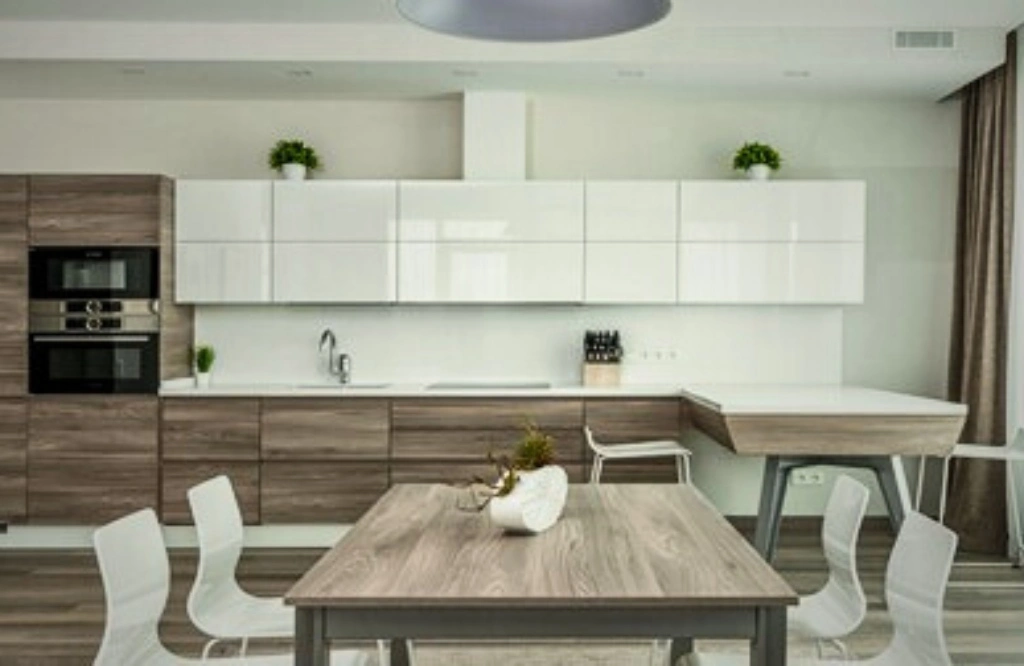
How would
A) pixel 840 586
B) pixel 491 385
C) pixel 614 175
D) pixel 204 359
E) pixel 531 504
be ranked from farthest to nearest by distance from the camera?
pixel 614 175 → pixel 491 385 → pixel 204 359 → pixel 840 586 → pixel 531 504

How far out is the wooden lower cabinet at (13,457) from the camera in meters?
5.39

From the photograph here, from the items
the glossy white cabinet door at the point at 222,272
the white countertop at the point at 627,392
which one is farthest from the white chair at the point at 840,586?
the glossy white cabinet door at the point at 222,272

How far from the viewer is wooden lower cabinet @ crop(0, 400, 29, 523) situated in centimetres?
539

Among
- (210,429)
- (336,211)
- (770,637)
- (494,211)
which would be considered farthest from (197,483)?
(770,637)

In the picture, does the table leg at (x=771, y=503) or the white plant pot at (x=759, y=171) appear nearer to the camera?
the table leg at (x=771, y=503)

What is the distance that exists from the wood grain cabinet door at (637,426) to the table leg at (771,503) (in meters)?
0.80

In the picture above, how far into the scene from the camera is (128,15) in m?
5.12

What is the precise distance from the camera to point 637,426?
17.7ft

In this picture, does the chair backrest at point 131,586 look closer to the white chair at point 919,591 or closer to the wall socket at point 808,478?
the white chair at point 919,591

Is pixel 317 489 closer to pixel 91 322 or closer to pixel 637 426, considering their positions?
pixel 91 322

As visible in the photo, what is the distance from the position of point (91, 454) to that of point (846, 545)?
14.0 ft

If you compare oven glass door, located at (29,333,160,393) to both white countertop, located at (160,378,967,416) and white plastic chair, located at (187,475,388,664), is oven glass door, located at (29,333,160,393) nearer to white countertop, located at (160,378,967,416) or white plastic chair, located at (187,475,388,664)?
white countertop, located at (160,378,967,416)

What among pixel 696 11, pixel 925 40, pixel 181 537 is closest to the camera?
pixel 696 11

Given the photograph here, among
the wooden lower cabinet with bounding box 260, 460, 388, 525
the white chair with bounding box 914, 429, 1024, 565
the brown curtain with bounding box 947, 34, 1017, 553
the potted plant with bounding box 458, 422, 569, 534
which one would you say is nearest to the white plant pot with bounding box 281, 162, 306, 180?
the wooden lower cabinet with bounding box 260, 460, 388, 525
